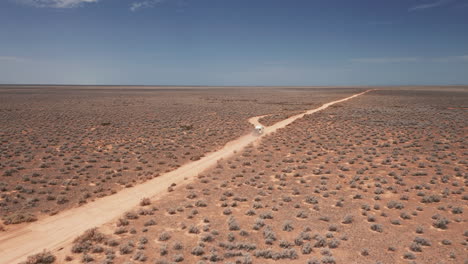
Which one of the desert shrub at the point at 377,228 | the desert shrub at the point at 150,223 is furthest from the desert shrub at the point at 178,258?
the desert shrub at the point at 377,228

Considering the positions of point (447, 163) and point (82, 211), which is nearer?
point (82, 211)

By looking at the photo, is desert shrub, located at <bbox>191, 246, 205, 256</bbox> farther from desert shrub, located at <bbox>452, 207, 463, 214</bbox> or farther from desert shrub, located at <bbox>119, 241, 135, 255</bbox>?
desert shrub, located at <bbox>452, 207, 463, 214</bbox>

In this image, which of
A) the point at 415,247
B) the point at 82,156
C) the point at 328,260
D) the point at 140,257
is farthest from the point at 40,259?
the point at 82,156

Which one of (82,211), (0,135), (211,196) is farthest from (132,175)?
(0,135)

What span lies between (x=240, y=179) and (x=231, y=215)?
16.5 ft

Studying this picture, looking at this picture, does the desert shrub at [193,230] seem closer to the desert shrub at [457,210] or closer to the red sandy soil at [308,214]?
the red sandy soil at [308,214]

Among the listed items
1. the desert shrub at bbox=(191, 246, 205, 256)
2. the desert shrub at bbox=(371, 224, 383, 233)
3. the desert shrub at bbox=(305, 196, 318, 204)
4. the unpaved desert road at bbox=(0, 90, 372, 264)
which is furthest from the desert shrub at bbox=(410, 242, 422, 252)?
the unpaved desert road at bbox=(0, 90, 372, 264)

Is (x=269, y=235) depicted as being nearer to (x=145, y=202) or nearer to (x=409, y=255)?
(x=409, y=255)

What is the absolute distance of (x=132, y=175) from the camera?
18000 mm

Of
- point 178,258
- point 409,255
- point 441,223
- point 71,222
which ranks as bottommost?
point 71,222

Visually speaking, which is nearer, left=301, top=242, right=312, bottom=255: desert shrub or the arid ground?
left=301, top=242, right=312, bottom=255: desert shrub

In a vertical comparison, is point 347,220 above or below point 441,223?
below

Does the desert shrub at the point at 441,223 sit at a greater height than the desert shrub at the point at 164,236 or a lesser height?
greater

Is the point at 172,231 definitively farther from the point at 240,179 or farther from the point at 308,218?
the point at 240,179
